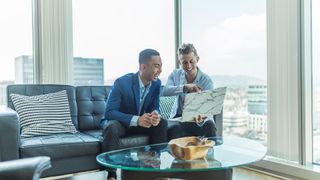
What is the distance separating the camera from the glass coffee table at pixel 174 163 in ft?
5.16

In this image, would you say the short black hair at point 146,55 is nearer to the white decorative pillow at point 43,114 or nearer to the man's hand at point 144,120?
the man's hand at point 144,120

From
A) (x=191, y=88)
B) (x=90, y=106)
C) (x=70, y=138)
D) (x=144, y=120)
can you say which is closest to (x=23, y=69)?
(x=90, y=106)

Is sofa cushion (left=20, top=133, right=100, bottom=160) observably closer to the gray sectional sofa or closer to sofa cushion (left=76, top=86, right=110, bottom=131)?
the gray sectional sofa

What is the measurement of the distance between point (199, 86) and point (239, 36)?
94 cm

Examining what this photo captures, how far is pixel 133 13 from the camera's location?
4.05m

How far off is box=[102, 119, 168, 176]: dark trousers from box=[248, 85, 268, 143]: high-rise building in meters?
1.04

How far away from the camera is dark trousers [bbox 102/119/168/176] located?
91.0 inches

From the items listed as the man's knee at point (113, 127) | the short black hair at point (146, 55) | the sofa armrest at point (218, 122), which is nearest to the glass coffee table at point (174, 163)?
the man's knee at point (113, 127)

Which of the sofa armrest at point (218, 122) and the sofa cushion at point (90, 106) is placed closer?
the sofa armrest at point (218, 122)

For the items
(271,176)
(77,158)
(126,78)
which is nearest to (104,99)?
Result: (126,78)

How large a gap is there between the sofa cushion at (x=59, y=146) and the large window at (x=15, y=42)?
1233mm

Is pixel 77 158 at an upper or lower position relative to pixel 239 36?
lower

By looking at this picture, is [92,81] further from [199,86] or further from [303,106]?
[303,106]

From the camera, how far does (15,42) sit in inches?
135
